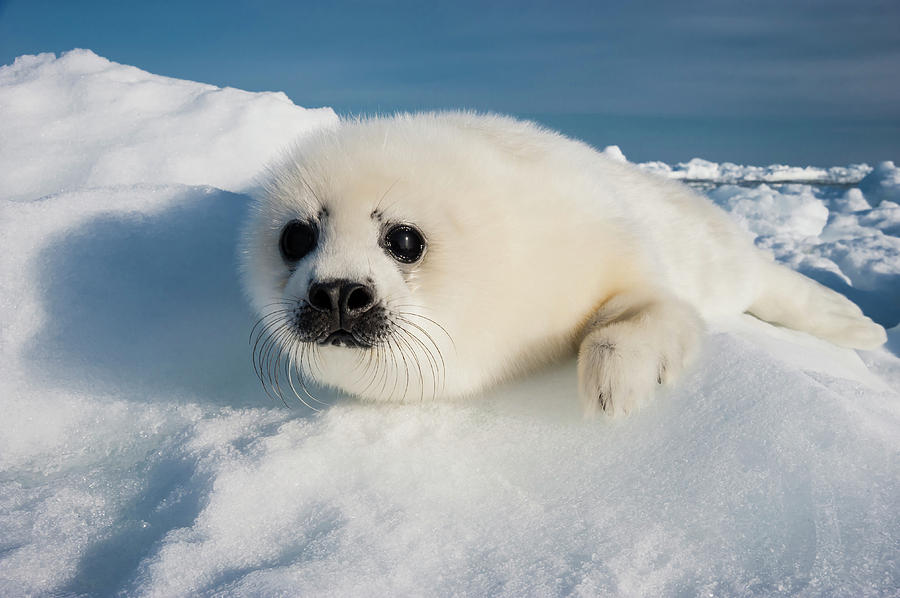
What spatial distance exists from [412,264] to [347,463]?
0.57 m

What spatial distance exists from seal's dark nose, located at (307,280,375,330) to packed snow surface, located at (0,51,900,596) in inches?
13.9

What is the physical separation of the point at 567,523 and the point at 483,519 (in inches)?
7.2

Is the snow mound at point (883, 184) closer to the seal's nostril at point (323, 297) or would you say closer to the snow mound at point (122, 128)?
the snow mound at point (122, 128)

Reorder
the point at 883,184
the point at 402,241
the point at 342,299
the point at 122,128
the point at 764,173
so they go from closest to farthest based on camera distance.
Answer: the point at 342,299, the point at 402,241, the point at 122,128, the point at 883,184, the point at 764,173

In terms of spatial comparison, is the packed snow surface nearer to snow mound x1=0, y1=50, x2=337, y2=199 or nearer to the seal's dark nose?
the seal's dark nose

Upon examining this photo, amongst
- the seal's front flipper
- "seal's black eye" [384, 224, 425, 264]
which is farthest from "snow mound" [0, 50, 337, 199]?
the seal's front flipper

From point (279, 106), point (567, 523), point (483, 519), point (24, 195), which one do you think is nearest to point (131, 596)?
point (483, 519)

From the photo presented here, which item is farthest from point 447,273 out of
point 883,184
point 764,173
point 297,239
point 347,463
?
point 764,173

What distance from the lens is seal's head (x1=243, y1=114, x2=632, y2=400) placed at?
72.5 inches

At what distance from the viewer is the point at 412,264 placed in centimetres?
193

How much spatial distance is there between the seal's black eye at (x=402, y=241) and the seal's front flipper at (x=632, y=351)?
561 millimetres

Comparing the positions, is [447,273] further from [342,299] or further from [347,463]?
[347,463]

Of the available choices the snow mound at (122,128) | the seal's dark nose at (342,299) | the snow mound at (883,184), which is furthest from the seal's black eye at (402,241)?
the snow mound at (883,184)

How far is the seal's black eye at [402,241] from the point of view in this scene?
1.91 m
